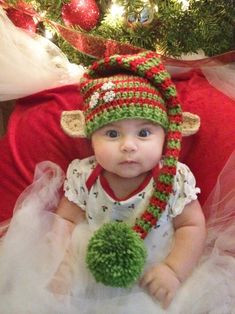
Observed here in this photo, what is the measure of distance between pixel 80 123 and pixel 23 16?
37 centimetres

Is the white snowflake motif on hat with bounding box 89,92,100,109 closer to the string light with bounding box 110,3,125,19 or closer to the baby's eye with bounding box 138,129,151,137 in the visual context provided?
the baby's eye with bounding box 138,129,151,137

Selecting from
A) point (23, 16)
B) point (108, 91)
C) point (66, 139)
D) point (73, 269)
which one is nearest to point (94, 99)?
point (108, 91)

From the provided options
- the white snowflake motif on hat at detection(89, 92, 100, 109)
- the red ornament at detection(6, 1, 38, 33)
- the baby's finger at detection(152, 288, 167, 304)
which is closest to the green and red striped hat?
the white snowflake motif on hat at detection(89, 92, 100, 109)

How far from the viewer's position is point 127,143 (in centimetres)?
80

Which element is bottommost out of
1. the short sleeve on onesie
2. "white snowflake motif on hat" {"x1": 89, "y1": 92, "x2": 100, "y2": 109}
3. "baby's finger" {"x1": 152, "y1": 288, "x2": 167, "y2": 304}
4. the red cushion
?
"baby's finger" {"x1": 152, "y1": 288, "x2": 167, "y2": 304}

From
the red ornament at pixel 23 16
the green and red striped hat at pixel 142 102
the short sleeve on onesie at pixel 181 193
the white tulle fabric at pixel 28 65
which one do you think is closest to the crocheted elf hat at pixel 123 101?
the green and red striped hat at pixel 142 102

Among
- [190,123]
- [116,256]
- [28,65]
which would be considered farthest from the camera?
[28,65]

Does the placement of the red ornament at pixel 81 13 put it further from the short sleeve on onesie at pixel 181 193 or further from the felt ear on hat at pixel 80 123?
the short sleeve on onesie at pixel 181 193

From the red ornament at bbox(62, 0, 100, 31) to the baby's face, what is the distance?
0.40 meters

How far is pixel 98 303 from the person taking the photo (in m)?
0.78

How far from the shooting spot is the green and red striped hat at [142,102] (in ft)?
2.67

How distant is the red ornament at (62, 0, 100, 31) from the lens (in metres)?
1.11

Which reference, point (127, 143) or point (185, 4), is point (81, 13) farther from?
point (127, 143)

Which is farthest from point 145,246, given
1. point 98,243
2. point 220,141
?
point 220,141
